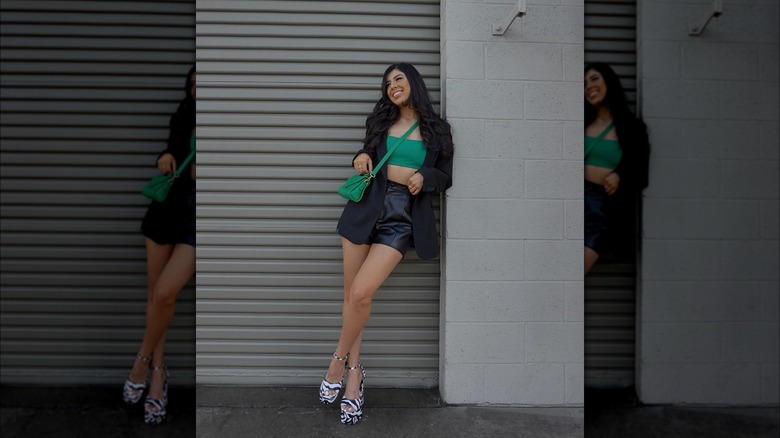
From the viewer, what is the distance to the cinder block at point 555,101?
465 cm

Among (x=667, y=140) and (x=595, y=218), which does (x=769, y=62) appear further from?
(x=595, y=218)

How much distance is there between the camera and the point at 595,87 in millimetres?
5031

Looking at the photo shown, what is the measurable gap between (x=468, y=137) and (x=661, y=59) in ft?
5.49

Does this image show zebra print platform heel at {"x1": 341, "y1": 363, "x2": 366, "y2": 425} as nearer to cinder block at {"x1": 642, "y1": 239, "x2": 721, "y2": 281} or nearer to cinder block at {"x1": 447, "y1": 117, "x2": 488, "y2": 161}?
cinder block at {"x1": 447, "y1": 117, "x2": 488, "y2": 161}

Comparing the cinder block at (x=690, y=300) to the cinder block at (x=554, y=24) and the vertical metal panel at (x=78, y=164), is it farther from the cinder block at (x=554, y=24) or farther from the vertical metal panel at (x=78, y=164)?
the vertical metal panel at (x=78, y=164)

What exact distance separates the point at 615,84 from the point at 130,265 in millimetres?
3733

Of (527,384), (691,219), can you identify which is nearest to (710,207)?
Result: (691,219)

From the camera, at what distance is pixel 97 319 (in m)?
5.53

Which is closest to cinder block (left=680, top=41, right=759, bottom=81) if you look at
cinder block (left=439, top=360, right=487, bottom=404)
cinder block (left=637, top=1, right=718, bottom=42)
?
cinder block (left=637, top=1, right=718, bottom=42)

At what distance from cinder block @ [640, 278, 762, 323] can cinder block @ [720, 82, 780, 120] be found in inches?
46.7

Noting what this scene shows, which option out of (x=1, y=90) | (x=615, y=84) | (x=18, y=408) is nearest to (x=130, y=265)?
(x=18, y=408)

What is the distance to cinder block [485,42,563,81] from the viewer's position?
4.63 metres

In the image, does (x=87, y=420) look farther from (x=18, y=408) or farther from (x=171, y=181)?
(x=171, y=181)

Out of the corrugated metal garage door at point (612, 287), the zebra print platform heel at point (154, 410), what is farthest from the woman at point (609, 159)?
the zebra print platform heel at point (154, 410)
